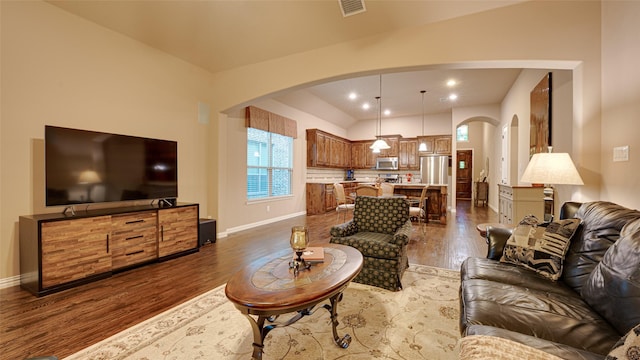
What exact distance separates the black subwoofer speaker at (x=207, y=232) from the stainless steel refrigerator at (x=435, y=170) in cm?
635

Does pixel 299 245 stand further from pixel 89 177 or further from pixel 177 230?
pixel 89 177

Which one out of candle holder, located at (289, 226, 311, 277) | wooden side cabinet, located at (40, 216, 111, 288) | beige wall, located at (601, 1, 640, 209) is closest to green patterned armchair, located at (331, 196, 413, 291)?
candle holder, located at (289, 226, 311, 277)

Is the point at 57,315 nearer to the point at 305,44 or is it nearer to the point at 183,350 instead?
the point at 183,350

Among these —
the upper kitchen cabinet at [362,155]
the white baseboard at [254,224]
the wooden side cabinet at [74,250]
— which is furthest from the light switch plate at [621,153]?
the upper kitchen cabinet at [362,155]

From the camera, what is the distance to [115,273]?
2975mm

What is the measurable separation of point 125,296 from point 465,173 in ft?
41.4

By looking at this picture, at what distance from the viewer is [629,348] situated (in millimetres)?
760

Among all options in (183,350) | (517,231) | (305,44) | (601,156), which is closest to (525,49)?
(601,156)

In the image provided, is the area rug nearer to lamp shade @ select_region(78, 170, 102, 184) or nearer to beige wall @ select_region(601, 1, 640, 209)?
beige wall @ select_region(601, 1, 640, 209)

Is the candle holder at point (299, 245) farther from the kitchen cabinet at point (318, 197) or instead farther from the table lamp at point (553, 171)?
the kitchen cabinet at point (318, 197)

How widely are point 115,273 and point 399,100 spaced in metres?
6.97

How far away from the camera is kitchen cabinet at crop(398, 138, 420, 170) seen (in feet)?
28.0

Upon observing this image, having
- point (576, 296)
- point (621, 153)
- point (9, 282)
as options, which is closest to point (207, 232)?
point (9, 282)

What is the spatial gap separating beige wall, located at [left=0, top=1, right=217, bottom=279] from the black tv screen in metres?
0.35
